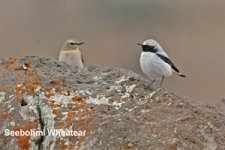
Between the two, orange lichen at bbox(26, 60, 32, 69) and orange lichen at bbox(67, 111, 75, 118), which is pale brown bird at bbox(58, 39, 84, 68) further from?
orange lichen at bbox(67, 111, 75, 118)

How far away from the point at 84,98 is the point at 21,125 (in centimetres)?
86

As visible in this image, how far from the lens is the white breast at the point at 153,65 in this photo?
400 inches

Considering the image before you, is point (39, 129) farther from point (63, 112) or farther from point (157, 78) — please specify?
point (157, 78)

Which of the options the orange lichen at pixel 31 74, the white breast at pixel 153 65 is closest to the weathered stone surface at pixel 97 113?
the orange lichen at pixel 31 74

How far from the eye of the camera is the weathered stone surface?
22.2 feet

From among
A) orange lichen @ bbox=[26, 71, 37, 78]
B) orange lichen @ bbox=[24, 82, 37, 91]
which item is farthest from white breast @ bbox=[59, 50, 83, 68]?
orange lichen @ bbox=[24, 82, 37, 91]

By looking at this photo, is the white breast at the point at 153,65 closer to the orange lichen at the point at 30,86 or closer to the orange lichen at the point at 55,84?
the orange lichen at the point at 55,84

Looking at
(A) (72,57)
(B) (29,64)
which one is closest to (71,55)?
(A) (72,57)

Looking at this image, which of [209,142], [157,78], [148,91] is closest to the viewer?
[209,142]

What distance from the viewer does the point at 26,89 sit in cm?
755

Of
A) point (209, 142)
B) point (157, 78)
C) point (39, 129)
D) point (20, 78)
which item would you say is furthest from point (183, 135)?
point (157, 78)

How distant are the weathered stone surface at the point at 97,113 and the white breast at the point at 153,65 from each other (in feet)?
6.45

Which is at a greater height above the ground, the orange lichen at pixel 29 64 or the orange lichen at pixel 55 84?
the orange lichen at pixel 29 64

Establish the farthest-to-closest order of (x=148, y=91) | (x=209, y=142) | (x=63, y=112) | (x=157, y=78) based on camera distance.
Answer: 1. (x=157, y=78)
2. (x=148, y=91)
3. (x=63, y=112)
4. (x=209, y=142)
